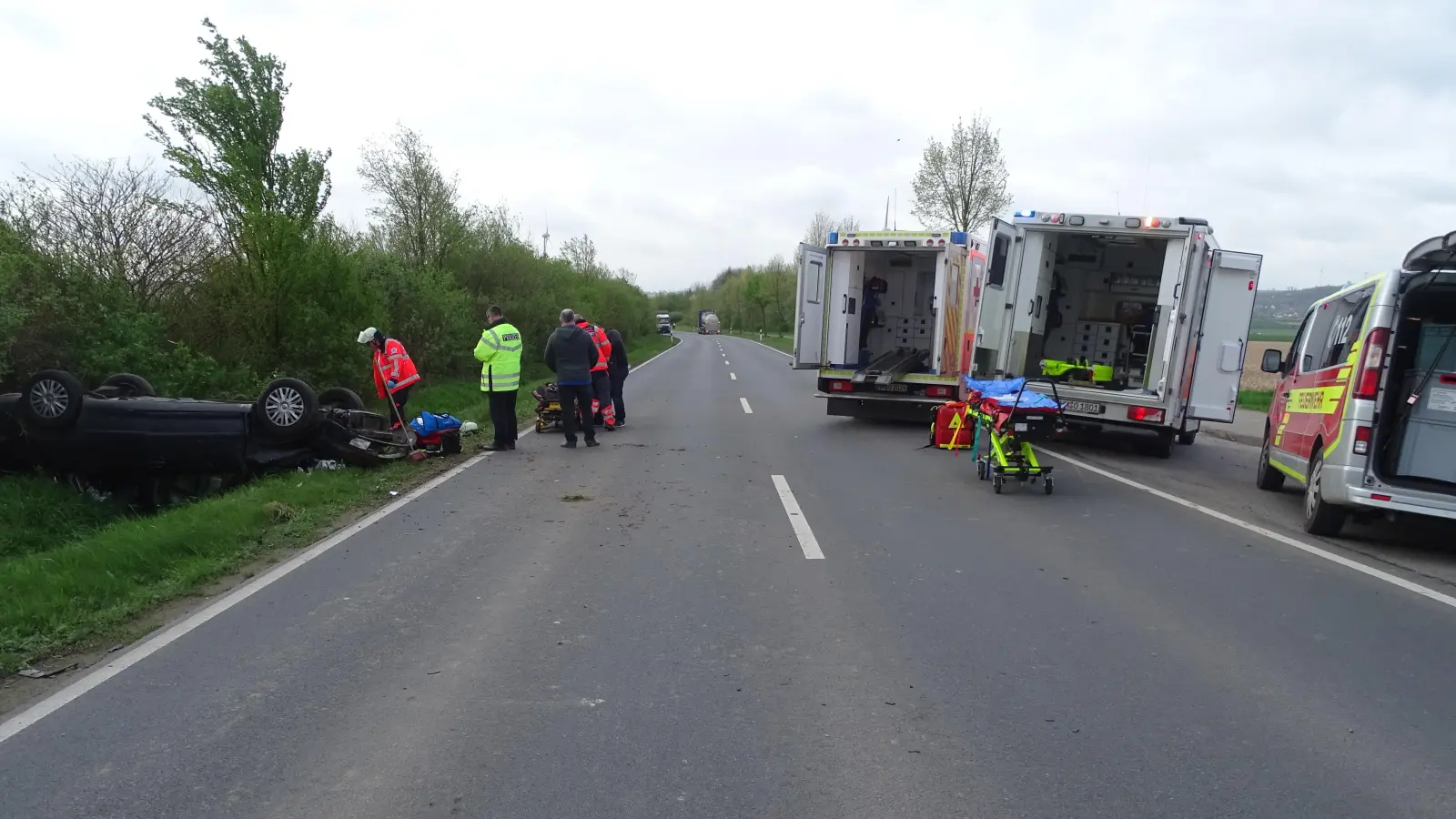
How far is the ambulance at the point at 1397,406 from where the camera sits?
770cm

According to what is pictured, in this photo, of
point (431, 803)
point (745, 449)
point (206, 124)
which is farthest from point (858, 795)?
point (206, 124)

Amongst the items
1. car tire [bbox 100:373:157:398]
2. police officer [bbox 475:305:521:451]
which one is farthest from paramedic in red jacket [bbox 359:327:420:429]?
car tire [bbox 100:373:157:398]

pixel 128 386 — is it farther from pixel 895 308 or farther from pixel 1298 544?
pixel 895 308

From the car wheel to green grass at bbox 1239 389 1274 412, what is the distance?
11180 millimetres

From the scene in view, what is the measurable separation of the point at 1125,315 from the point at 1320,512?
7380mm

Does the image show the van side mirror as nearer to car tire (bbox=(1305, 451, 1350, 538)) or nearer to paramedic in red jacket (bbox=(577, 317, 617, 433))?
car tire (bbox=(1305, 451, 1350, 538))

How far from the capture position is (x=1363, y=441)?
7.79 m

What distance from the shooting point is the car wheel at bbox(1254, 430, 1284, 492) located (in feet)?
36.0

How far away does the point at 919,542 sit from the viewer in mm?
7707

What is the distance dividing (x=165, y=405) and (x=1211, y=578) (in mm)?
9464

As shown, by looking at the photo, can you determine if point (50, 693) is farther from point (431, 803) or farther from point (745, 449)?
point (745, 449)

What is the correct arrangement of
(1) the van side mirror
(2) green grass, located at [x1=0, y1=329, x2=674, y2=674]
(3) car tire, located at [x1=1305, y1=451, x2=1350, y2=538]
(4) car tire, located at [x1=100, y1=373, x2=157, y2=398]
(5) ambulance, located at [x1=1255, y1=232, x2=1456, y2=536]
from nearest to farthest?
(2) green grass, located at [x1=0, y1=329, x2=674, y2=674], (5) ambulance, located at [x1=1255, y1=232, x2=1456, y2=536], (3) car tire, located at [x1=1305, y1=451, x2=1350, y2=538], (4) car tire, located at [x1=100, y1=373, x2=157, y2=398], (1) the van side mirror

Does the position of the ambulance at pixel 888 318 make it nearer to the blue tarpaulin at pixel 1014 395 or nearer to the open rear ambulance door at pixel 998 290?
the open rear ambulance door at pixel 998 290

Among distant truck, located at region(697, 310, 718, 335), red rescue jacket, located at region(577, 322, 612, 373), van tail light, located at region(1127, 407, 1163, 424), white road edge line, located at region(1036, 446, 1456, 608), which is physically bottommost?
distant truck, located at region(697, 310, 718, 335)
